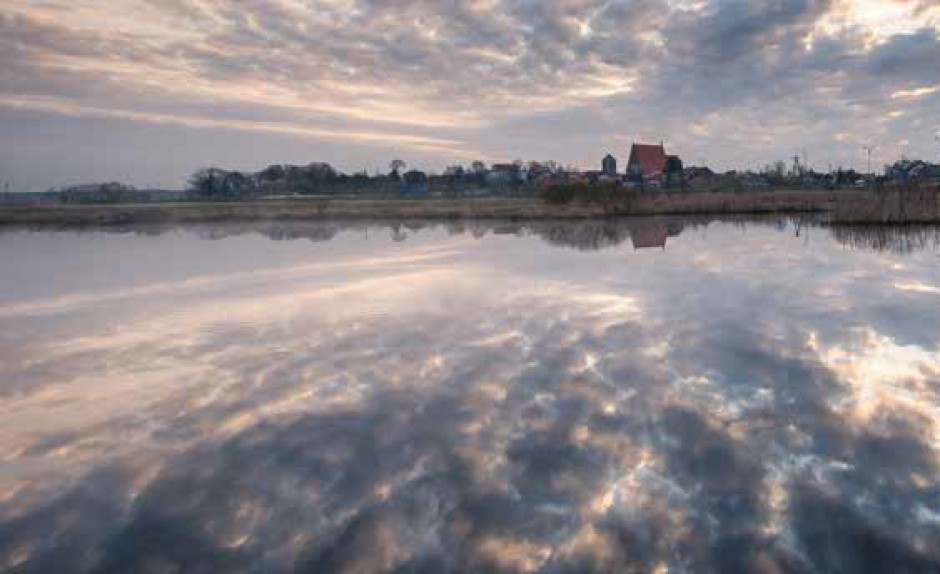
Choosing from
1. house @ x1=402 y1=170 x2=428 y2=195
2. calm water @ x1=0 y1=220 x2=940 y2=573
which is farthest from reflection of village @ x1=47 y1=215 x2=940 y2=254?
house @ x1=402 y1=170 x2=428 y2=195

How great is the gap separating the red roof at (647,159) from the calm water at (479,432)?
112817 mm

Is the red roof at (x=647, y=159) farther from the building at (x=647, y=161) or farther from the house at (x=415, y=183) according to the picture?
the house at (x=415, y=183)

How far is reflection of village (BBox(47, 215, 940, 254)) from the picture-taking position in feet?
91.6

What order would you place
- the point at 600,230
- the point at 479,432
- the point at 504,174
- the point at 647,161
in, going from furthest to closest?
1. the point at 504,174
2. the point at 647,161
3. the point at 600,230
4. the point at 479,432

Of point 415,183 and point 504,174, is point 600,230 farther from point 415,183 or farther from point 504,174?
point 504,174

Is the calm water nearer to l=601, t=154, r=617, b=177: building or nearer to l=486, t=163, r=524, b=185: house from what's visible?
l=486, t=163, r=524, b=185: house

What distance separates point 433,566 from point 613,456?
240 centimetres

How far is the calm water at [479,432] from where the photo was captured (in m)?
4.58

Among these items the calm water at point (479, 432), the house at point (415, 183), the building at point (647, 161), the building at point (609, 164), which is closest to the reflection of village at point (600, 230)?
the calm water at point (479, 432)

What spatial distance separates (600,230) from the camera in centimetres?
3741

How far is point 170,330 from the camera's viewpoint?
40.5 ft

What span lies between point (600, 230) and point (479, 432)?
3217cm

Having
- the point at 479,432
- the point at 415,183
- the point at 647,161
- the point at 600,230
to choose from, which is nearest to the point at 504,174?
the point at 415,183

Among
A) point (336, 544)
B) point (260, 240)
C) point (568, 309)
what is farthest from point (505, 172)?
point (336, 544)
